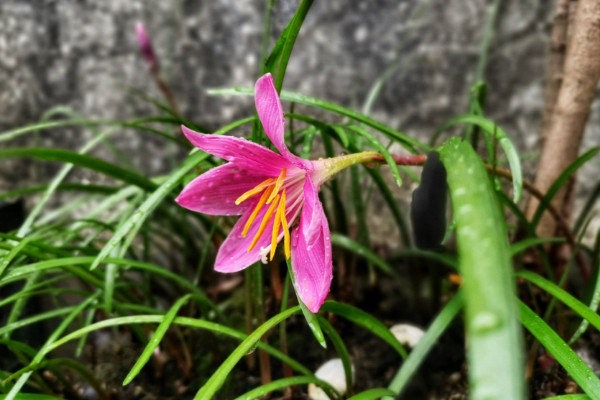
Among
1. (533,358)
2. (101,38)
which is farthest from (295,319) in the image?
(101,38)

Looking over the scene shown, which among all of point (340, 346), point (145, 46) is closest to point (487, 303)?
point (340, 346)

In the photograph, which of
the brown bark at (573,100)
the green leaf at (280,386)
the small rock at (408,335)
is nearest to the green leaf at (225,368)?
the green leaf at (280,386)

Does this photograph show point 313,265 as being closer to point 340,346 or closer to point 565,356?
point 340,346

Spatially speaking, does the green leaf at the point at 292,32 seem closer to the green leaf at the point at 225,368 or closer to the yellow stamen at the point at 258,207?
the yellow stamen at the point at 258,207

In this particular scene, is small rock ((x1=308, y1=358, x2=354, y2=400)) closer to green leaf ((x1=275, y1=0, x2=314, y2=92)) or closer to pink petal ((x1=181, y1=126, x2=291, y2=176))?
pink petal ((x1=181, y1=126, x2=291, y2=176))

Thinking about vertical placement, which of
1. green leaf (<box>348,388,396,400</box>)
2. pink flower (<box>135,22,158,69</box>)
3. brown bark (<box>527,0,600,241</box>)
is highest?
pink flower (<box>135,22,158,69</box>)

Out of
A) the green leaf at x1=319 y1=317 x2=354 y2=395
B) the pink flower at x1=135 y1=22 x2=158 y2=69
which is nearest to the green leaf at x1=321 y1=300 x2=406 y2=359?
the green leaf at x1=319 y1=317 x2=354 y2=395
